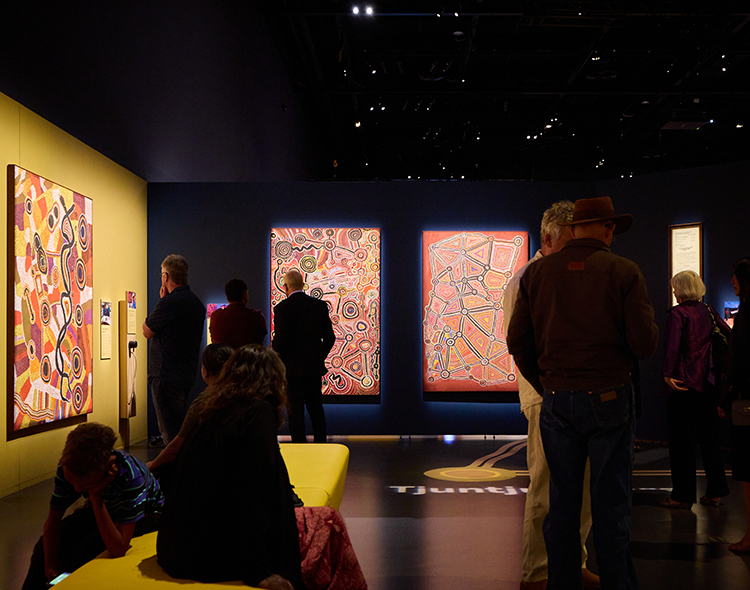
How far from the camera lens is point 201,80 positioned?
871 cm

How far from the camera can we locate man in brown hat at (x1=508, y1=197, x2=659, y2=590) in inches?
99.3

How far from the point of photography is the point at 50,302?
5891mm

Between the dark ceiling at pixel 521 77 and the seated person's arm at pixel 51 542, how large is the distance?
7.47 m

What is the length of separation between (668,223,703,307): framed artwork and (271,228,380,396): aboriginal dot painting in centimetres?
342

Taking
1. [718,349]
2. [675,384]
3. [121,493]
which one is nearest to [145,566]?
[121,493]

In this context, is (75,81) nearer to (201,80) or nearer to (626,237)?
(201,80)

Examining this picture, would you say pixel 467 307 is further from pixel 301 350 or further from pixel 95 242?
pixel 95 242

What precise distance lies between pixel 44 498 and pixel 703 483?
208 inches

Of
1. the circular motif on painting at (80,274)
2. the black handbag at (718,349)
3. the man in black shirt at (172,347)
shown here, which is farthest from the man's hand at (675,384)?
the circular motif on painting at (80,274)

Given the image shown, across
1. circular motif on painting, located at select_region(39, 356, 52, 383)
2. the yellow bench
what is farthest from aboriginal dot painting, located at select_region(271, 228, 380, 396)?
the yellow bench

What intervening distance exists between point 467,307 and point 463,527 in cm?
406

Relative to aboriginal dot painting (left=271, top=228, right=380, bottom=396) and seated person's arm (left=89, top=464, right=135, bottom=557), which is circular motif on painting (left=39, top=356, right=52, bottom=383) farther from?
seated person's arm (left=89, top=464, right=135, bottom=557)

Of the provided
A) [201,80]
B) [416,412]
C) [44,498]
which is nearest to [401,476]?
[416,412]

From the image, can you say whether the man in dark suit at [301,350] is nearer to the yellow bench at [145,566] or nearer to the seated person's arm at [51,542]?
the yellow bench at [145,566]
